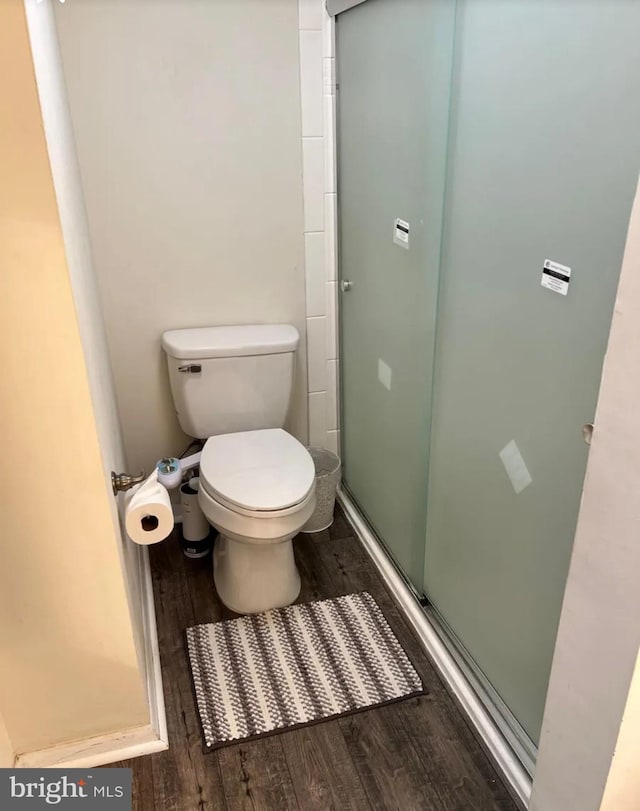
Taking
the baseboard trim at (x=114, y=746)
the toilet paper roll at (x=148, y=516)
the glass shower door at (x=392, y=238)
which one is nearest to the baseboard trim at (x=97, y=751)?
the baseboard trim at (x=114, y=746)

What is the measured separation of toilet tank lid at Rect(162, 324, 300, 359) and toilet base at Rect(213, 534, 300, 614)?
0.59 metres

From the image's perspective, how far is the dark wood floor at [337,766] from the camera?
1469 millimetres

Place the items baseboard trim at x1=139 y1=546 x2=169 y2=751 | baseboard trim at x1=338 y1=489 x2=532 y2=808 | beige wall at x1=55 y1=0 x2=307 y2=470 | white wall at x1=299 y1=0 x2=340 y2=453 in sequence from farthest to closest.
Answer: white wall at x1=299 y1=0 x2=340 y2=453
beige wall at x1=55 y1=0 x2=307 y2=470
baseboard trim at x1=139 y1=546 x2=169 y2=751
baseboard trim at x1=338 y1=489 x2=532 y2=808

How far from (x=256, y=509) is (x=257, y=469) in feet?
0.58

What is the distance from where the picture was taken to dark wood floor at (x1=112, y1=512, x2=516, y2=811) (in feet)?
4.82

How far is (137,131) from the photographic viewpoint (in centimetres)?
193

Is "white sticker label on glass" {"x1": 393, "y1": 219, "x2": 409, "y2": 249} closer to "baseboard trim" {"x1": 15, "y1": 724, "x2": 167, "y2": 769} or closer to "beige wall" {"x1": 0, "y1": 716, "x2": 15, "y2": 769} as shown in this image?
"baseboard trim" {"x1": 15, "y1": 724, "x2": 167, "y2": 769}

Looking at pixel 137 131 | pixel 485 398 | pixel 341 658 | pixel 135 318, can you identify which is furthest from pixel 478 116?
pixel 341 658

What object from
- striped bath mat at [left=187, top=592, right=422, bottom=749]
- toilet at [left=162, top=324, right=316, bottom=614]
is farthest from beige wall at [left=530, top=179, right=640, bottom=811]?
toilet at [left=162, top=324, right=316, bottom=614]

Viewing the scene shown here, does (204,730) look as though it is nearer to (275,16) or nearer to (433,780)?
(433,780)

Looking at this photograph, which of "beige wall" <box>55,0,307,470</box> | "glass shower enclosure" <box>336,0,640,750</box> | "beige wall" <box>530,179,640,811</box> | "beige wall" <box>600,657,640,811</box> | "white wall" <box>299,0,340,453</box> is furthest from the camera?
"white wall" <box>299,0,340,453</box>

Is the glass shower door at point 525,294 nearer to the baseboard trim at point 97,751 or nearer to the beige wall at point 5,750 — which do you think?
the baseboard trim at point 97,751

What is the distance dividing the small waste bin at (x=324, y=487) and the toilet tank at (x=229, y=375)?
0.99ft

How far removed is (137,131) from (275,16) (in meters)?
0.53
